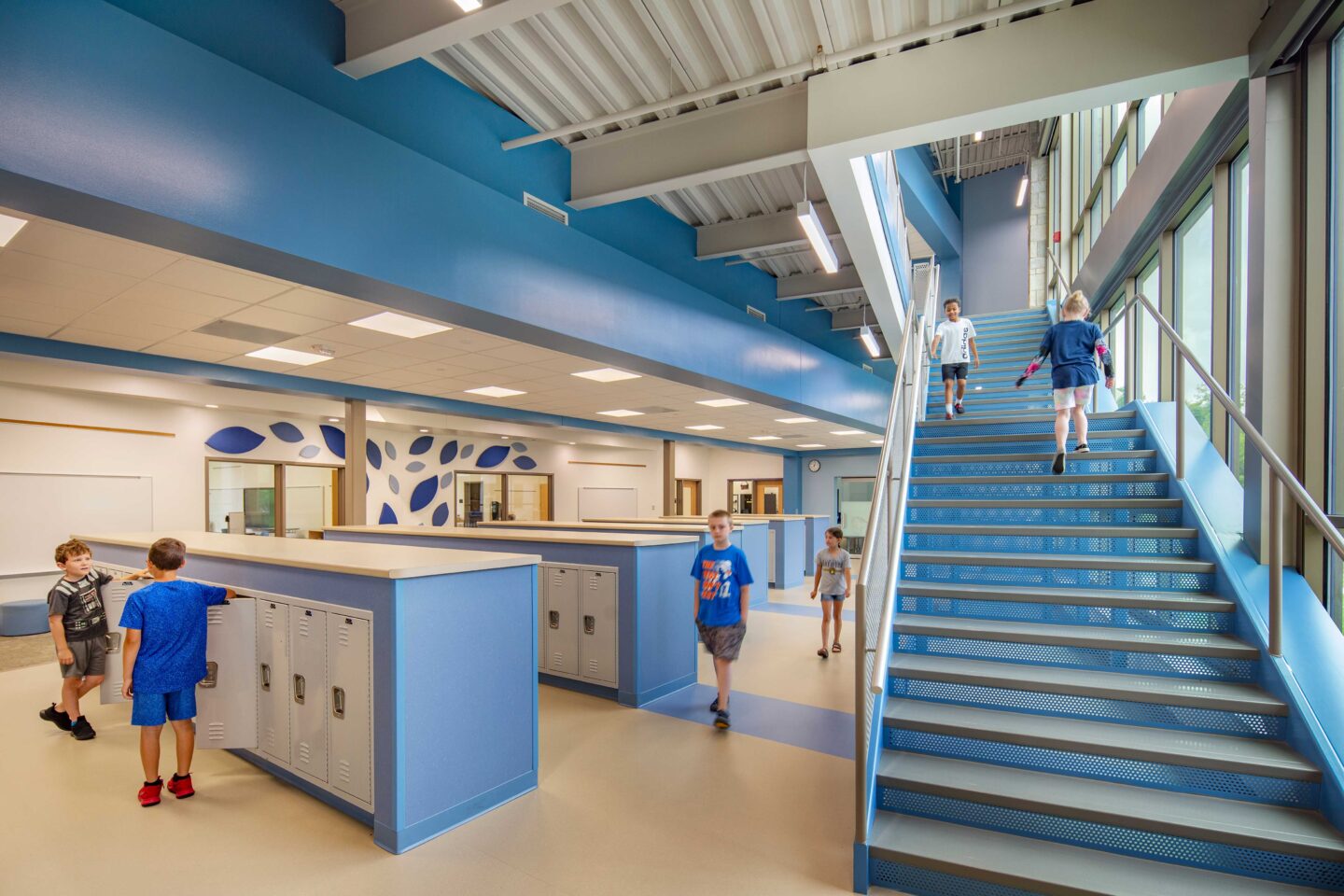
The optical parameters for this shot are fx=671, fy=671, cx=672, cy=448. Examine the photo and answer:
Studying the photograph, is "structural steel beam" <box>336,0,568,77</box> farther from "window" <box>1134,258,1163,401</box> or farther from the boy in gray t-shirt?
"window" <box>1134,258,1163,401</box>

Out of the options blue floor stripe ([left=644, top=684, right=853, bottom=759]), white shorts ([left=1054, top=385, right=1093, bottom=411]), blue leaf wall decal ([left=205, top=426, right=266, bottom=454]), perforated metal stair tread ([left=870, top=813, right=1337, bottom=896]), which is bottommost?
blue floor stripe ([left=644, top=684, right=853, bottom=759])

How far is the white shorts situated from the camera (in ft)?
16.7

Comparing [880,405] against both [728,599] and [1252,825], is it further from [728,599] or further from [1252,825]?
[1252,825]

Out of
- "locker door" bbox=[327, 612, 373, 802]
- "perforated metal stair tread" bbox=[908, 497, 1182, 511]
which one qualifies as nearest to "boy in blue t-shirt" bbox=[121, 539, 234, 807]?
"locker door" bbox=[327, 612, 373, 802]

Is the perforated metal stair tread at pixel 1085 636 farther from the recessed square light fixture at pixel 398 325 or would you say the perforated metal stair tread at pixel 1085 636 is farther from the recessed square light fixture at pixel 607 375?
the recessed square light fixture at pixel 607 375

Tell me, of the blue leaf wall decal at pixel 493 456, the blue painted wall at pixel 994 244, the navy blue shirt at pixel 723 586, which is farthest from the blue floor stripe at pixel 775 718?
the blue painted wall at pixel 994 244

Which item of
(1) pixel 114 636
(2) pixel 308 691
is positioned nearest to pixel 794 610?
(2) pixel 308 691

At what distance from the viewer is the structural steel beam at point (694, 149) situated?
4.76 meters

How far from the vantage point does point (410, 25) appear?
384 cm

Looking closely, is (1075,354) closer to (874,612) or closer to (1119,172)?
(874,612)

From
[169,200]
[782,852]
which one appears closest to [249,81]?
[169,200]

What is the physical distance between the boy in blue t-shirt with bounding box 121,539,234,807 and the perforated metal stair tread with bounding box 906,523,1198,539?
14.8 ft

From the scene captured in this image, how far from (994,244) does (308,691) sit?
16.1 meters

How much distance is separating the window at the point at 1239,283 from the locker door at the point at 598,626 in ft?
15.5
